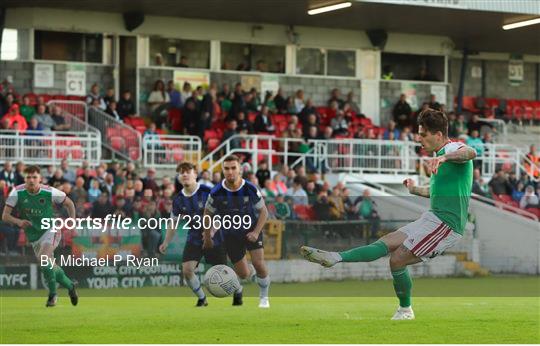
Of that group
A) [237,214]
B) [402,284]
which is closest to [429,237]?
[402,284]

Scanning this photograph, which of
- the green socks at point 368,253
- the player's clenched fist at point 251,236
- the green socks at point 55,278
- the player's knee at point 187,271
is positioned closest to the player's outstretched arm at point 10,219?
the green socks at point 55,278

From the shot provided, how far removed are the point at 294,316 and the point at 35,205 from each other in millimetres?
3461

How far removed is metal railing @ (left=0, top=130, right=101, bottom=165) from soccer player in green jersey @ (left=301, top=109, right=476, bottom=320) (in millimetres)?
14944

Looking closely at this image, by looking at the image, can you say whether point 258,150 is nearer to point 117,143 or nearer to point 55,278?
point 117,143

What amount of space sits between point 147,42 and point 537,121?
12.2 metres

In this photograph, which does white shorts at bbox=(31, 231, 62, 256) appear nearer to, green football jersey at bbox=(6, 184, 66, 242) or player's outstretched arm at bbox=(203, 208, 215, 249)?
green football jersey at bbox=(6, 184, 66, 242)

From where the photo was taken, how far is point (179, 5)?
113 feet

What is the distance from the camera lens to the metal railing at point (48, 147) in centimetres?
2939

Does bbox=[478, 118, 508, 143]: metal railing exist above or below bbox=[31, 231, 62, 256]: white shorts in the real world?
above

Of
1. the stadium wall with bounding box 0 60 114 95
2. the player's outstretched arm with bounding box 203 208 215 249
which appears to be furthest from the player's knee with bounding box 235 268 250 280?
the stadium wall with bounding box 0 60 114 95

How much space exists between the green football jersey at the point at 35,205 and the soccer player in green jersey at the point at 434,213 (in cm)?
387

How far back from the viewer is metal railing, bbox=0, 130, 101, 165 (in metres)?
29.4

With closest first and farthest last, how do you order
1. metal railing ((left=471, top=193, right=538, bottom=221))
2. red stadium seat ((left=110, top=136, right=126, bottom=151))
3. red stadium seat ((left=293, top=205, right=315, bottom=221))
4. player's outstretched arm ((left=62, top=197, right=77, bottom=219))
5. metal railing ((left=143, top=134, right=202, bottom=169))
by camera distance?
player's outstretched arm ((left=62, top=197, right=77, bottom=219)) < red stadium seat ((left=293, top=205, right=315, bottom=221)) < metal railing ((left=471, top=193, right=538, bottom=221)) < metal railing ((left=143, top=134, right=202, bottom=169)) < red stadium seat ((left=110, top=136, right=126, bottom=151))

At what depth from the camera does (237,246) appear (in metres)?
17.4
